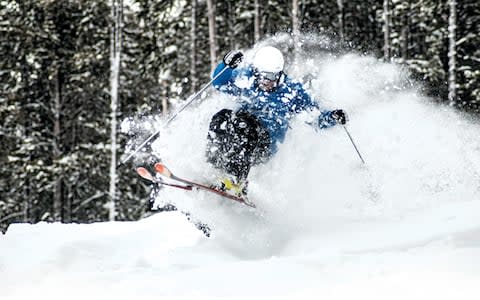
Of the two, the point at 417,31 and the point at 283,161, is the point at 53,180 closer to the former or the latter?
the point at 283,161

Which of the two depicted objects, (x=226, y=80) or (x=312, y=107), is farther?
(x=312, y=107)

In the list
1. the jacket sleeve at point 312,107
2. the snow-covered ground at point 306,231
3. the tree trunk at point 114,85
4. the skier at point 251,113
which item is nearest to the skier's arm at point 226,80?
the skier at point 251,113

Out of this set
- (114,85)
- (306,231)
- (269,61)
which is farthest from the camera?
(114,85)

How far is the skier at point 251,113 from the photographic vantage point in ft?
21.2

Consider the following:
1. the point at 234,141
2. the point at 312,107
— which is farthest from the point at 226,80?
the point at 312,107

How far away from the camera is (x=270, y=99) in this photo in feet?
21.9

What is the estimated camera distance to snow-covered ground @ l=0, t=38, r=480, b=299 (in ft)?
12.2

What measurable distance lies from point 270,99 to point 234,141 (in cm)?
65

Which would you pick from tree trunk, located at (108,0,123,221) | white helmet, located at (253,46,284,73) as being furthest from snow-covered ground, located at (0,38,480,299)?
tree trunk, located at (108,0,123,221)

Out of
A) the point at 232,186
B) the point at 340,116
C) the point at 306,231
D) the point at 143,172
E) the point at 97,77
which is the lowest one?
the point at 306,231

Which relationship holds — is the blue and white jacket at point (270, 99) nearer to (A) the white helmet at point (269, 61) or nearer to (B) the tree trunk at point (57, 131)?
(A) the white helmet at point (269, 61)

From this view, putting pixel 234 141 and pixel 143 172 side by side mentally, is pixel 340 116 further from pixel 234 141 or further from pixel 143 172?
pixel 143 172

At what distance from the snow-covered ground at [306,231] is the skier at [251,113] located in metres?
0.24

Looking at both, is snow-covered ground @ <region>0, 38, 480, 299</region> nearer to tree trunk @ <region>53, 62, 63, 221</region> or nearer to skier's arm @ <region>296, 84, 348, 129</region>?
skier's arm @ <region>296, 84, 348, 129</region>
